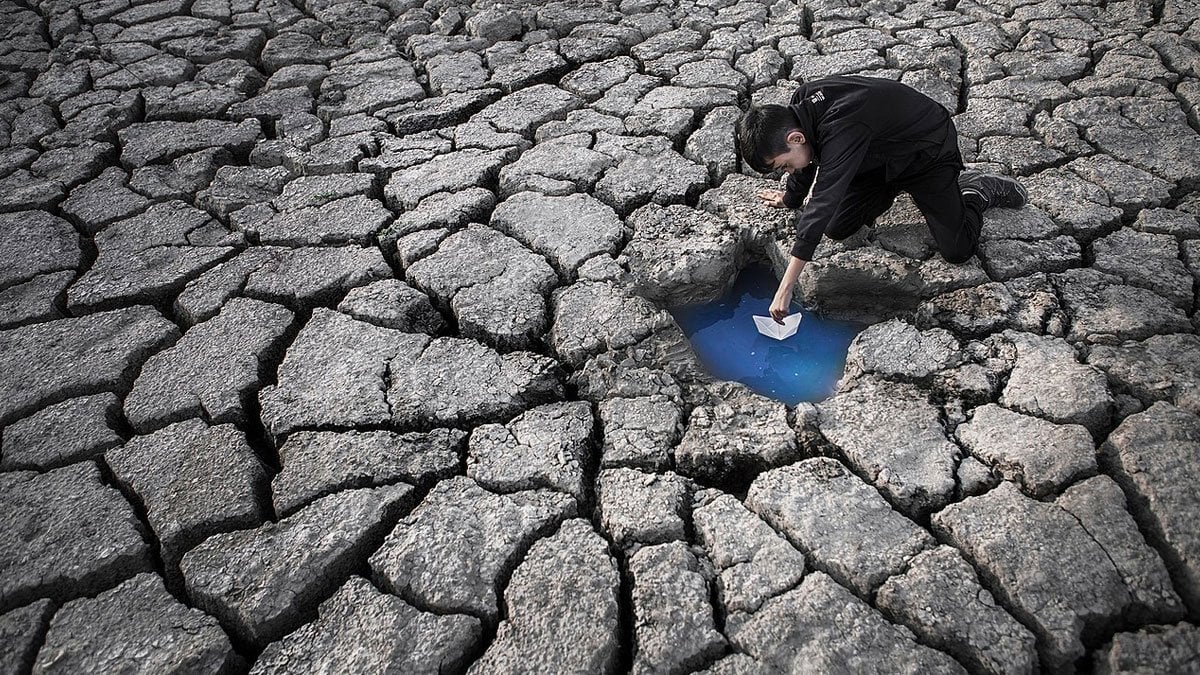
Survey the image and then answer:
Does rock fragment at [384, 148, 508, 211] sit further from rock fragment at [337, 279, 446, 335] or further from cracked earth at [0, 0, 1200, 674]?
rock fragment at [337, 279, 446, 335]

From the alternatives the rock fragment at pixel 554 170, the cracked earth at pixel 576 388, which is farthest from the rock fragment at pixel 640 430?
the rock fragment at pixel 554 170

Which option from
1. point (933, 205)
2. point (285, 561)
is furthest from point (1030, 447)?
point (285, 561)

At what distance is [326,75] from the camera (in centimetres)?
336

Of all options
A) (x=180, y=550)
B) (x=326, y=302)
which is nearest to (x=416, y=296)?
(x=326, y=302)

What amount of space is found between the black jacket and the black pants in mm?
26

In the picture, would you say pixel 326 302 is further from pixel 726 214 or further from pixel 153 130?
pixel 153 130

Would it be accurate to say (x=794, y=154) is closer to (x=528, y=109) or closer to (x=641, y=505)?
(x=641, y=505)

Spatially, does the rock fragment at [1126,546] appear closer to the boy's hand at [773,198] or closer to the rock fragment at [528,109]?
the boy's hand at [773,198]

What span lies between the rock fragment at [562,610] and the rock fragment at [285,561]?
1.13 ft

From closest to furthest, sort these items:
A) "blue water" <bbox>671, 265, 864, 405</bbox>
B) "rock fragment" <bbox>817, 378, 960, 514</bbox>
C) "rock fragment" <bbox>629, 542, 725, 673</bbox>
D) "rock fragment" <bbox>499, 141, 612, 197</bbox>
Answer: "rock fragment" <bbox>629, 542, 725, 673</bbox> → "rock fragment" <bbox>817, 378, 960, 514</bbox> → "blue water" <bbox>671, 265, 864, 405</bbox> → "rock fragment" <bbox>499, 141, 612, 197</bbox>

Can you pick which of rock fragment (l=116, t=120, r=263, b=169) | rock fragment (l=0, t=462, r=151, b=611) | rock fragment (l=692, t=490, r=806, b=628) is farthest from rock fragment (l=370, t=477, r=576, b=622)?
rock fragment (l=116, t=120, r=263, b=169)

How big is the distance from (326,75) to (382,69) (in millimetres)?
249

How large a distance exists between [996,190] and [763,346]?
0.87 metres

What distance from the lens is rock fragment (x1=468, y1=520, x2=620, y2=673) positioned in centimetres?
132
